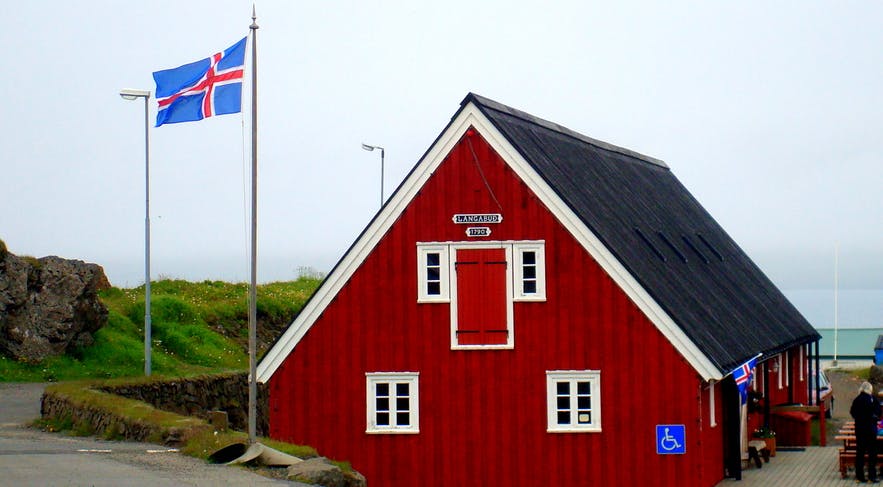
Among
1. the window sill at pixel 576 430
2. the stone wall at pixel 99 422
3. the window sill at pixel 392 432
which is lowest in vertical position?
the window sill at pixel 392 432

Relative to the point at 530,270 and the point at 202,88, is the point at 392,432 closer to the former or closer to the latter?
the point at 530,270

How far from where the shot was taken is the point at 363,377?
2755 centimetres

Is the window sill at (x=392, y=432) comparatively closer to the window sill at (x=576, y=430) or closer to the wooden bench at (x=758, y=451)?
the window sill at (x=576, y=430)

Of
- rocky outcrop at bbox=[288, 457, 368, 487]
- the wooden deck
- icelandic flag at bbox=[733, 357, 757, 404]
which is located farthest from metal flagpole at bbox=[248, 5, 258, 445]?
the wooden deck

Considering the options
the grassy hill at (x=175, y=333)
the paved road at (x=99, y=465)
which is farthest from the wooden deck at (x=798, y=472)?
the grassy hill at (x=175, y=333)

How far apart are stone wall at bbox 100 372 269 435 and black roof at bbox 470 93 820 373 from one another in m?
9.82

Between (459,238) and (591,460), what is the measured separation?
5.21 metres

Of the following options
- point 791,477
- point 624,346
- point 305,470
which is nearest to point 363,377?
point 624,346

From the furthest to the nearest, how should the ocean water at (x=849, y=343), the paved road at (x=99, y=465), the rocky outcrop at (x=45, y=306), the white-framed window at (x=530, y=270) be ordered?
the ocean water at (x=849, y=343), the rocky outcrop at (x=45, y=306), the white-framed window at (x=530, y=270), the paved road at (x=99, y=465)

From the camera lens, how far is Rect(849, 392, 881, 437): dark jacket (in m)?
25.7

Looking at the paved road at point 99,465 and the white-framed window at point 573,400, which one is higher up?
the white-framed window at point 573,400

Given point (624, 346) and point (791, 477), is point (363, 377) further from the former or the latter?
point (791, 477)

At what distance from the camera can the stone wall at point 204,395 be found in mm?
31766

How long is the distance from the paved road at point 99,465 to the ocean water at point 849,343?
6286cm
